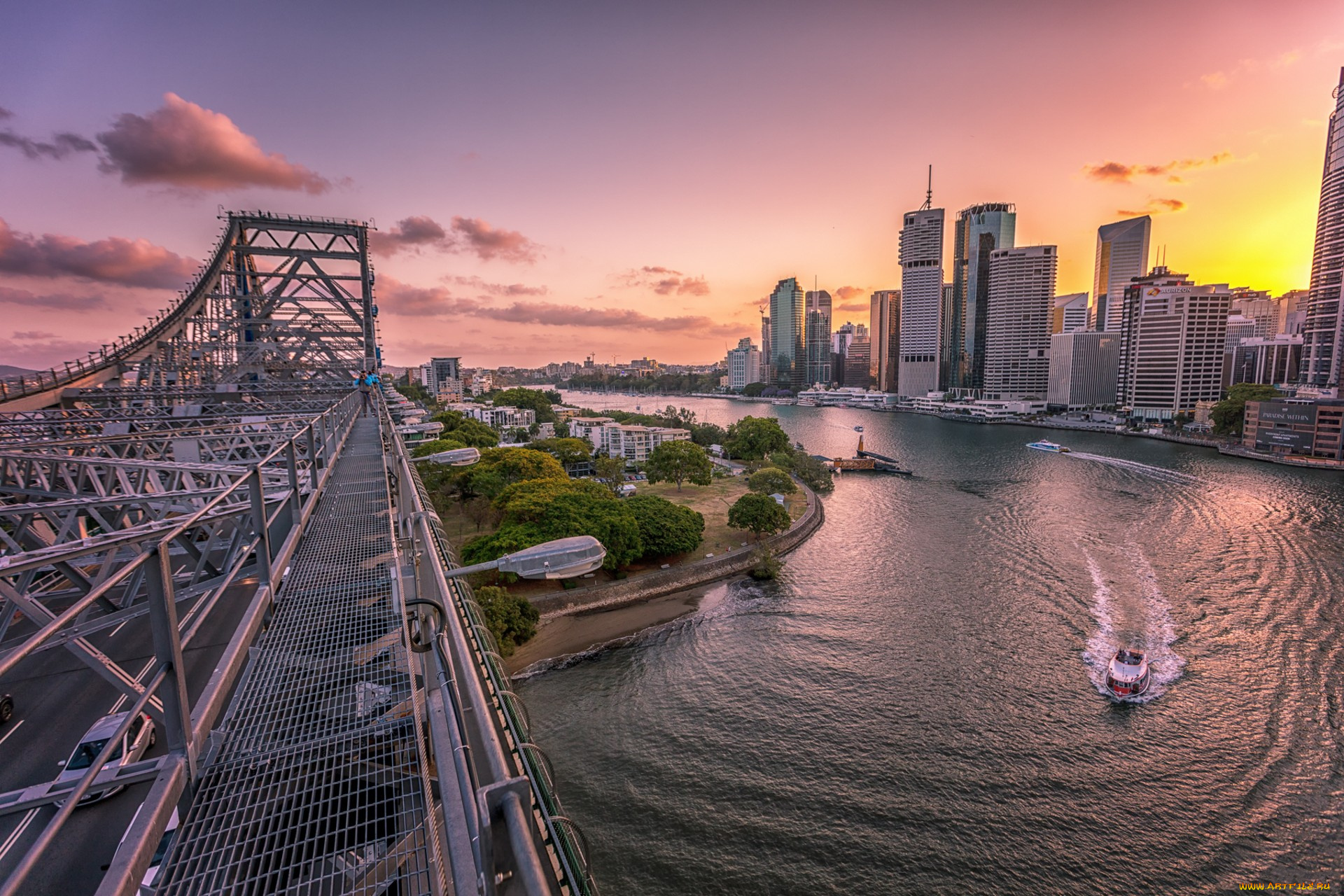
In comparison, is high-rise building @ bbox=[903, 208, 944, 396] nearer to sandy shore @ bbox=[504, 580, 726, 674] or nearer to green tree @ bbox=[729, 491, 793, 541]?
green tree @ bbox=[729, 491, 793, 541]

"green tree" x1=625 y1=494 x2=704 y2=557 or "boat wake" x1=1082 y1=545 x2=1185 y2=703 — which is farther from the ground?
"green tree" x1=625 y1=494 x2=704 y2=557

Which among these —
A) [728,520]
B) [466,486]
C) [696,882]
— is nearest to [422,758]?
[696,882]

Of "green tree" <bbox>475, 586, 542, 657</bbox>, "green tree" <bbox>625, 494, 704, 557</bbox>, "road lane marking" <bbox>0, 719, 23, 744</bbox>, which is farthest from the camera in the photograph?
"green tree" <bbox>625, 494, 704, 557</bbox>

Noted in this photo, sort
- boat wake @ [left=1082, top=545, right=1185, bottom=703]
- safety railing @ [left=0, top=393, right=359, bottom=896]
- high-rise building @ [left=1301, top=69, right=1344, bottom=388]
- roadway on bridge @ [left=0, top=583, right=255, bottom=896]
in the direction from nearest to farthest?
safety railing @ [left=0, top=393, right=359, bottom=896] → roadway on bridge @ [left=0, top=583, right=255, bottom=896] → boat wake @ [left=1082, top=545, right=1185, bottom=703] → high-rise building @ [left=1301, top=69, right=1344, bottom=388]

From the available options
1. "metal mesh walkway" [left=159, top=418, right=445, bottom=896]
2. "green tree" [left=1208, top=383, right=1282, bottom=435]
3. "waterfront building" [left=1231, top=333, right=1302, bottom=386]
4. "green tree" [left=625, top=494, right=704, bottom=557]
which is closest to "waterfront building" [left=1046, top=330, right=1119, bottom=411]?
"waterfront building" [left=1231, top=333, right=1302, bottom=386]

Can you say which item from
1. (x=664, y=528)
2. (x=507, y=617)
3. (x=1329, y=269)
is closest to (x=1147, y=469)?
(x=1329, y=269)

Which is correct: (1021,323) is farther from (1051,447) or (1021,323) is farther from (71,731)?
(71,731)

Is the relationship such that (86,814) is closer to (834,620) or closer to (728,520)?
(834,620)
